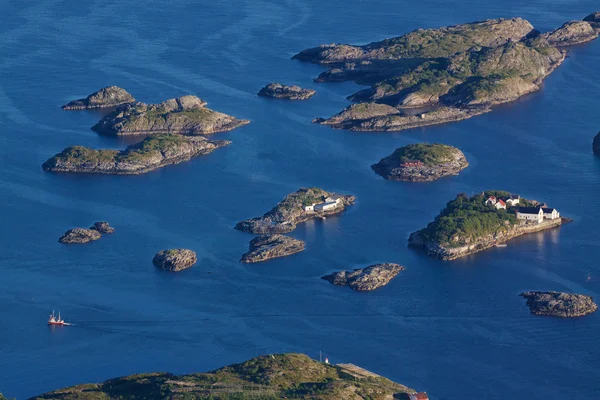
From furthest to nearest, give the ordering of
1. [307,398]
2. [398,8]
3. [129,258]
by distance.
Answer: [398,8]
[129,258]
[307,398]

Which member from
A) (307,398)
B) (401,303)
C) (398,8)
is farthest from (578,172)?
(398,8)

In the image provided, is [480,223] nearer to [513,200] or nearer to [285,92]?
[513,200]

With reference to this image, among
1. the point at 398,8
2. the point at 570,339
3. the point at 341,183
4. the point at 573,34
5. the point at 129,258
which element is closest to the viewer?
the point at 570,339

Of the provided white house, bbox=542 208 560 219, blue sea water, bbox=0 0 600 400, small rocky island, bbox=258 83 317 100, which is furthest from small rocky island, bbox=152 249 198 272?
small rocky island, bbox=258 83 317 100

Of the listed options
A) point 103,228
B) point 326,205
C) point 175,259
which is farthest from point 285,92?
point 175,259

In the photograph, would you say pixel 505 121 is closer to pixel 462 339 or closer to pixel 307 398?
pixel 462 339
